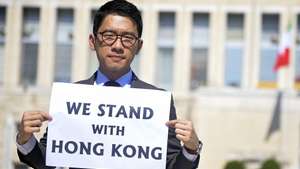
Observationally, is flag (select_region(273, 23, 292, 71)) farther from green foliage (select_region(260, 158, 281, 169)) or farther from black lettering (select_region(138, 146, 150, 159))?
black lettering (select_region(138, 146, 150, 159))

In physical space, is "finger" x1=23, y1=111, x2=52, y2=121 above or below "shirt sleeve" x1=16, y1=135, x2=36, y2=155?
above

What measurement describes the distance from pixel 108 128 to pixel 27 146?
0.37 m

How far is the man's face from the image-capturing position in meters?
3.79

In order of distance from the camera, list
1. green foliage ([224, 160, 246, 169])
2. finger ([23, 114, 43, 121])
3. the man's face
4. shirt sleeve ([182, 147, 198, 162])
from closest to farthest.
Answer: finger ([23, 114, 43, 121]) < shirt sleeve ([182, 147, 198, 162]) < the man's face < green foliage ([224, 160, 246, 169])

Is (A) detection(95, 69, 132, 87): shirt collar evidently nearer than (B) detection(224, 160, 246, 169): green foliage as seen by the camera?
Yes

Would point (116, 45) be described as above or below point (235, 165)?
above

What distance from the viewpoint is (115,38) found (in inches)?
150

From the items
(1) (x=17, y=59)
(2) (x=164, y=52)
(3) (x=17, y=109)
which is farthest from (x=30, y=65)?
(2) (x=164, y=52)

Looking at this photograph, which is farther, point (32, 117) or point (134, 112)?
point (134, 112)

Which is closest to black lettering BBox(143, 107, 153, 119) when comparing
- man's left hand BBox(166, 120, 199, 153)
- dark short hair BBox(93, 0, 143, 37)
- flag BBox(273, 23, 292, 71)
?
man's left hand BBox(166, 120, 199, 153)

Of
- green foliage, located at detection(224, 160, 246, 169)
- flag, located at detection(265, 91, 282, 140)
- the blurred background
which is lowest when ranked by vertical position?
green foliage, located at detection(224, 160, 246, 169)

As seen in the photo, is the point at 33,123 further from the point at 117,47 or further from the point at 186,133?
the point at 186,133

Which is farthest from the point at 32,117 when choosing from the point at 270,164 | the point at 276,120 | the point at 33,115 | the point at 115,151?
the point at 276,120

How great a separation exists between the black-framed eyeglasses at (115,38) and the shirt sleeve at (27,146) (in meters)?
0.52
